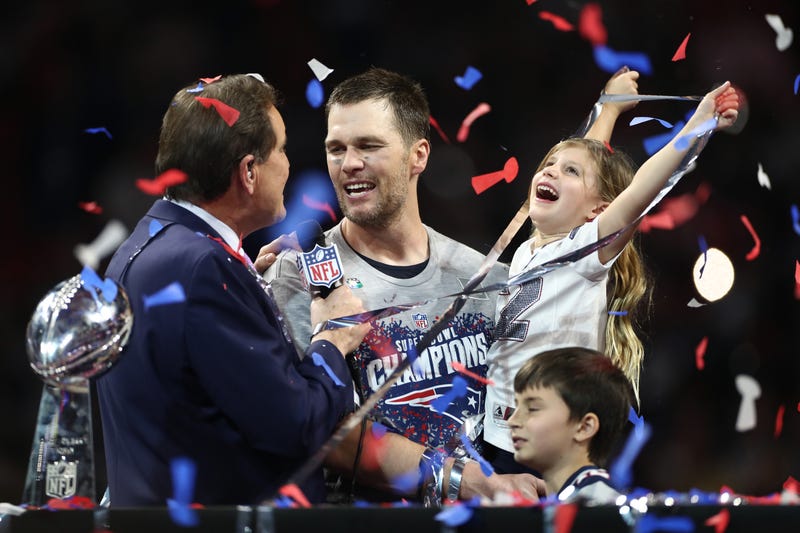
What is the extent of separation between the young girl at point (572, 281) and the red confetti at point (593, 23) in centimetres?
101

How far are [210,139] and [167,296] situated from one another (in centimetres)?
32

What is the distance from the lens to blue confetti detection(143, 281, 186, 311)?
1.72 m

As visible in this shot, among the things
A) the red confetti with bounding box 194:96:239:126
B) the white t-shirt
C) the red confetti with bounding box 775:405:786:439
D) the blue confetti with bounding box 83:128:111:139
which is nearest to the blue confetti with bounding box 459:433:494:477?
the white t-shirt

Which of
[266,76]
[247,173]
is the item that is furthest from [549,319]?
[266,76]

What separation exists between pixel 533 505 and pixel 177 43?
2305mm

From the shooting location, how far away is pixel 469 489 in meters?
2.11

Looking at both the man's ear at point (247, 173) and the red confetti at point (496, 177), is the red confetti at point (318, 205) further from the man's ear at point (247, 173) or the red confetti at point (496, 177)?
the man's ear at point (247, 173)

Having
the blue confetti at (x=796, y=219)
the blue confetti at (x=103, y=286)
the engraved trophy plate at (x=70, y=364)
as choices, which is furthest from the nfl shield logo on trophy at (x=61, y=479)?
the blue confetti at (x=796, y=219)

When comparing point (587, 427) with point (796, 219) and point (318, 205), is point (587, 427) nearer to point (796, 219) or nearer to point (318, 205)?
point (318, 205)

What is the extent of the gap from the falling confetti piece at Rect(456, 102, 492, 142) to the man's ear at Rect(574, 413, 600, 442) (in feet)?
5.08

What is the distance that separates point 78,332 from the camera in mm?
1522

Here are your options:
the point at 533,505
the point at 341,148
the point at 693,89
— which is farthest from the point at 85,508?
the point at 693,89

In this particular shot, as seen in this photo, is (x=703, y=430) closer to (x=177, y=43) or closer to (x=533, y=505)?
(x=177, y=43)

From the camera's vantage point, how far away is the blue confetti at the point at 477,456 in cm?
211
